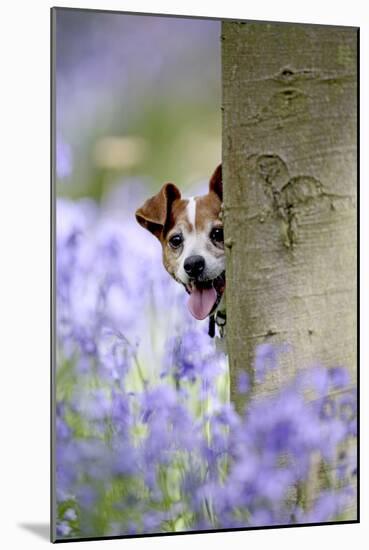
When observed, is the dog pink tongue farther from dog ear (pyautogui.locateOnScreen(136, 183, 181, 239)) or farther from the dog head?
dog ear (pyautogui.locateOnScreen(136, 183, 181, 239))

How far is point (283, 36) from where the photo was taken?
5398 millimetres

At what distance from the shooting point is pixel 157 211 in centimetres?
520

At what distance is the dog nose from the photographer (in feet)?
17.1

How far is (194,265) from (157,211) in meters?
0.28

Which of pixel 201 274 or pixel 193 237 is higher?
pixel 193 237

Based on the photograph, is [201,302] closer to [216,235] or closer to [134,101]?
[216,235]

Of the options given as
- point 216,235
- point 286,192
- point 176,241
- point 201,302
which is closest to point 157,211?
point 176,241

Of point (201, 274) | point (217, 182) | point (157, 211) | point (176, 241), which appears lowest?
point (201, 274)

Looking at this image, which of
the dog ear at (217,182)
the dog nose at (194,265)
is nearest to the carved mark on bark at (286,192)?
the dog ear at (217,182)

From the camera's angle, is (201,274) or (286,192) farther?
(286,192)

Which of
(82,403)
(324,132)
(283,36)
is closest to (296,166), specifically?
(324,132)

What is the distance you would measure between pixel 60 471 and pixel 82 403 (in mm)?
294

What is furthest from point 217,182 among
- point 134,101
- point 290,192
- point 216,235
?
point 134,101

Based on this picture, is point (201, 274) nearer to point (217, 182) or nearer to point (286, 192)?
point (217, 182)
